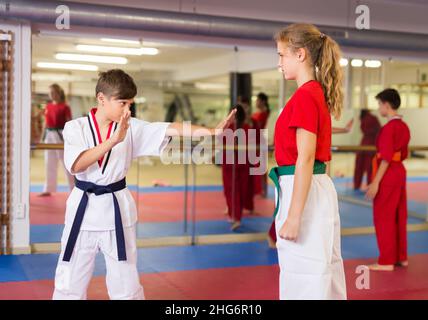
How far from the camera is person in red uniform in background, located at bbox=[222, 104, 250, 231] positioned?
6566mm

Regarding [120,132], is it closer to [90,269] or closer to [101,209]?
[101,209]

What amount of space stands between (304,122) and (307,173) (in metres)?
0.21

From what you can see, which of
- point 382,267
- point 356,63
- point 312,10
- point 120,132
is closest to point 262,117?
point 356,63

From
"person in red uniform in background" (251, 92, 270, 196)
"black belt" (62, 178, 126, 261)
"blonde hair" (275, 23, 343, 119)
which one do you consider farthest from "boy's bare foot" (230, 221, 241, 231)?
"blonde hair" (275, 23, 343, 119)

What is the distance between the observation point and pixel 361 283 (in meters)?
4.26

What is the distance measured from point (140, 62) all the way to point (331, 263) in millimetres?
4122

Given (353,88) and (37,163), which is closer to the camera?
(37,163)

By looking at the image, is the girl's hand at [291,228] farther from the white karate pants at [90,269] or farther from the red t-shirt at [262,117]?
the red t-shirt at [262,117]

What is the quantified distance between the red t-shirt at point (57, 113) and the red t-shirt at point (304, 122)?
425 centimetres

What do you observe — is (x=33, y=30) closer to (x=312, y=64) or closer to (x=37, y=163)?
(x=37, y=163)

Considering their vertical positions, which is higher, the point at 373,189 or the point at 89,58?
the point at 89,58

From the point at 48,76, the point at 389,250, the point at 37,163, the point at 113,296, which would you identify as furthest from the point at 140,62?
the point at 113,296

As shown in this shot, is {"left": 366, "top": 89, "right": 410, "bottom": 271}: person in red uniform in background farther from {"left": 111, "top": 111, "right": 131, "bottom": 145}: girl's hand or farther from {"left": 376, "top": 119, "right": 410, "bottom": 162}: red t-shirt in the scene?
{"left": 111, "top": 111, "right": 131, "bottom": 145}: girl's hand

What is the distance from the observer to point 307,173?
2123mm
